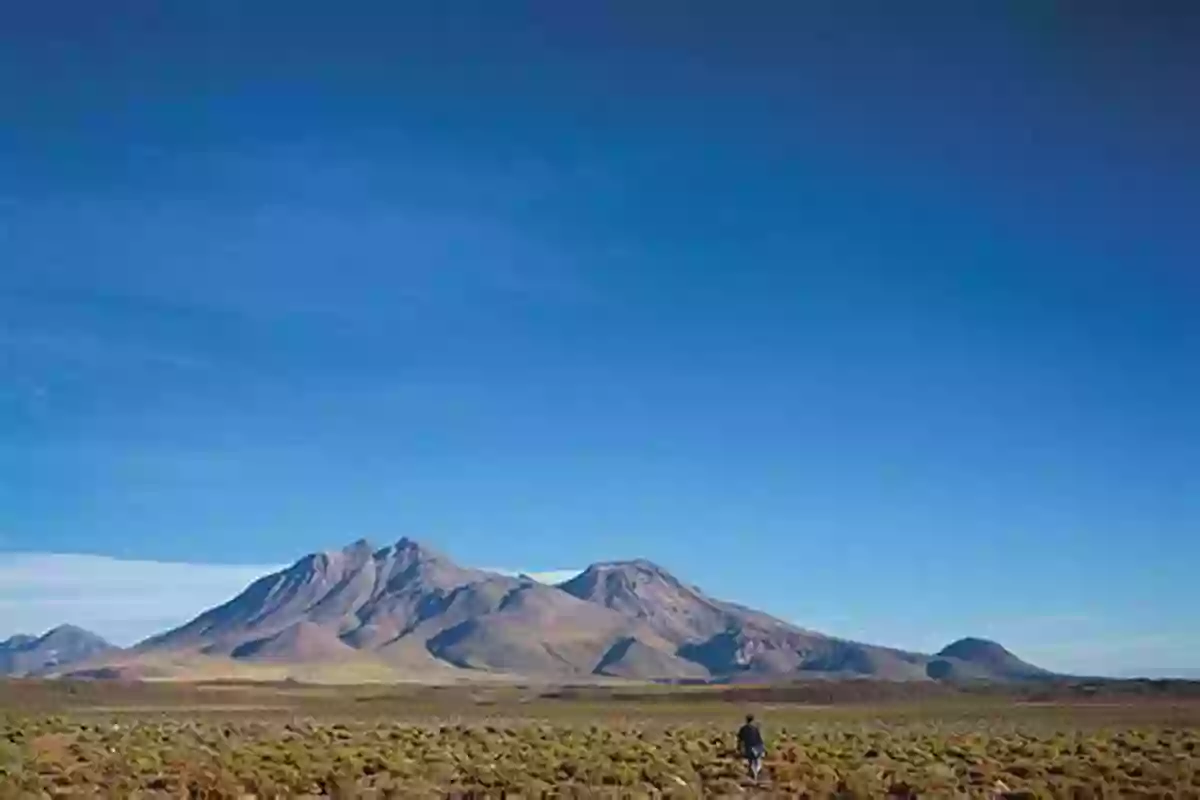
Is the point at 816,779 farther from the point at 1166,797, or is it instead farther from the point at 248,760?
the point at 248,760

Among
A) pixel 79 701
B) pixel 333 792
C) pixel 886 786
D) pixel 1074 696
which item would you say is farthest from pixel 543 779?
pixel 1074 696

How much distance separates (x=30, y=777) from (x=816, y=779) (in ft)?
48.5

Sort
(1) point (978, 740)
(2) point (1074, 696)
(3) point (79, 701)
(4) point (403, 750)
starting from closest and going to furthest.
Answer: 1. (4) point (403, 750)
2. (1) point (978, 740)
3. (3) point (79, 701)
4. (2) point (1074, 696)

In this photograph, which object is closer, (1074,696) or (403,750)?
(403,750)

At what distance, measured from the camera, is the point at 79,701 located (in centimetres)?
10319

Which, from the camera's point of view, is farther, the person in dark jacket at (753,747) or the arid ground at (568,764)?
the person in dark jacket at (753,747)

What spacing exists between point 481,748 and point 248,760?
7500 millimetres

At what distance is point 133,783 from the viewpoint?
26672 millimetres

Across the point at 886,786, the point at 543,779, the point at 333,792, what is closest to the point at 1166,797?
the point at 886,786

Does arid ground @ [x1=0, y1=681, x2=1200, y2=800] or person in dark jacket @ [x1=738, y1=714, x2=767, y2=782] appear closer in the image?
arid ground @ [x1=0, y1=681, x2=1200, y2=800]

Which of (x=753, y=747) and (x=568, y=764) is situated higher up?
(x=753, y=747)

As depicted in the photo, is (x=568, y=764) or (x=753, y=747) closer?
(x=753, y=747)

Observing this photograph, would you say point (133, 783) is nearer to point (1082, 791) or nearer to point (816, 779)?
point (816, 779)

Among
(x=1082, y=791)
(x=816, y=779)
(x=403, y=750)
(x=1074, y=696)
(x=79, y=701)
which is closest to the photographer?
(x=1082, y=791)
